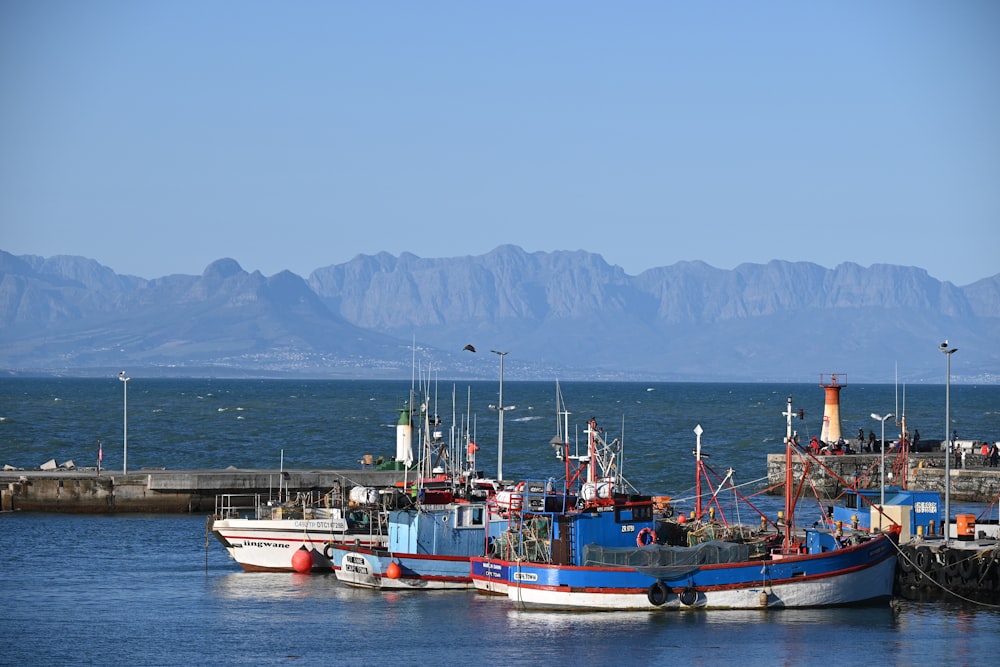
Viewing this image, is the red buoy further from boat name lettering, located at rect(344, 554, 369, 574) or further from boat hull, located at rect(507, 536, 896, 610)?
boat hull, located at rect(507, 536, 896, 610)

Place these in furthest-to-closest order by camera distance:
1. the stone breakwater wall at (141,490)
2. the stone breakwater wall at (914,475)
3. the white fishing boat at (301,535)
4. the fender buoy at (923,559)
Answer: the stone breakwater wall at (914,475) < the stone breakwater wall at (141,490) < the white fishing boat at (301,535) < the fender buoy at (923,559)

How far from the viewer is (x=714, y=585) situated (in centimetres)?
4947

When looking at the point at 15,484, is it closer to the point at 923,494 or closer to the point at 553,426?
the point at 923,494

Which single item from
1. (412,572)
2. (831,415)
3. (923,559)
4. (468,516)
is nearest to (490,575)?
(468,516)

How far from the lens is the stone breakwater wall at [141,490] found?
81062mm

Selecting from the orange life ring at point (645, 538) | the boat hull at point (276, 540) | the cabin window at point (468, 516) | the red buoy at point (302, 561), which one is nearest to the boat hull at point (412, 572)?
the cabin window at point (468, 516)

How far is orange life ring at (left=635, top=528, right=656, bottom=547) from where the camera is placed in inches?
2030

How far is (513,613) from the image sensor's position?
49.8m

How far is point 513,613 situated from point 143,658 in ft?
37.6

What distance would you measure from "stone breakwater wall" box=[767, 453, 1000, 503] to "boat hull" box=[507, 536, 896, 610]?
29.1m

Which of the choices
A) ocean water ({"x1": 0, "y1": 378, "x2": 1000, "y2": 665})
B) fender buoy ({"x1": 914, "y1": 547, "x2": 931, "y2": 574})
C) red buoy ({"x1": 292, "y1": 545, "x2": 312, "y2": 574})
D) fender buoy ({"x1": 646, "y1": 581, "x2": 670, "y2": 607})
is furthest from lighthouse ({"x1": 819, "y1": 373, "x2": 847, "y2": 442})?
fender buoy ({"x1": 646, "y1": 581, "x2": 670, "y2": 607})

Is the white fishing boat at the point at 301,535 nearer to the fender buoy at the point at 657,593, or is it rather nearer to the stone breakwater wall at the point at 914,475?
the fender buoy at the point at 657,593

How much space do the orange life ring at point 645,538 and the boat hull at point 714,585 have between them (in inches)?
83.8

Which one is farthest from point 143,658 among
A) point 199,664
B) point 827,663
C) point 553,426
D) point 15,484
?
point 553,426
